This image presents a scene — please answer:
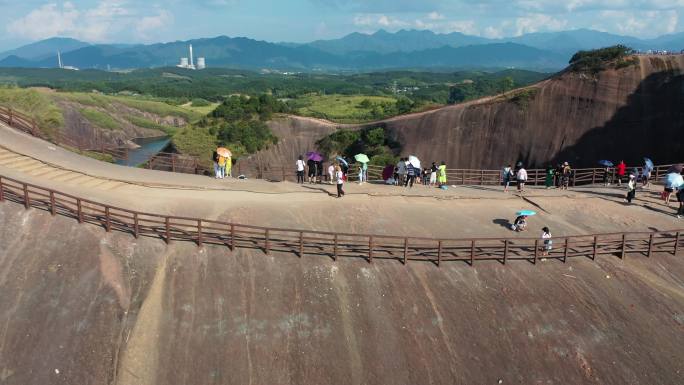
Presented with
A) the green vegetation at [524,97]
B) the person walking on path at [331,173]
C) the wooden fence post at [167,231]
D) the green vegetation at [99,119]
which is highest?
the green vegetation at [524,97]

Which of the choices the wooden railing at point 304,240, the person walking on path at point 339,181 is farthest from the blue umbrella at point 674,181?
the person walking on path at point 339,181

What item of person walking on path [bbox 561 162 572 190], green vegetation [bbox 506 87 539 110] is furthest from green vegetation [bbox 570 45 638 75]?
person walking on path [bbox 561 162 572 190]

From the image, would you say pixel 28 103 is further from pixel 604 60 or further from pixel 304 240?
pixel 604 60

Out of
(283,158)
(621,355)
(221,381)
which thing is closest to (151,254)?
(221,381)

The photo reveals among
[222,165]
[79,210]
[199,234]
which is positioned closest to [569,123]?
[222,165]

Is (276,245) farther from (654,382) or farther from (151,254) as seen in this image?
(654,382)

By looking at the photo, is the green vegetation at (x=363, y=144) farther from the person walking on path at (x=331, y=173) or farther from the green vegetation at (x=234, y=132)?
the person walking on path at (x=331, y=173)
